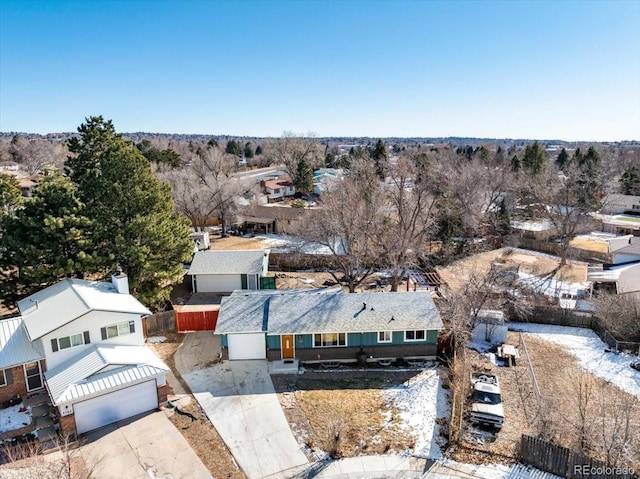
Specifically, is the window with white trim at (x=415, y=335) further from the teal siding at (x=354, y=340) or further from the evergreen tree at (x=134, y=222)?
the evergreen tree at (x=134, y=222)

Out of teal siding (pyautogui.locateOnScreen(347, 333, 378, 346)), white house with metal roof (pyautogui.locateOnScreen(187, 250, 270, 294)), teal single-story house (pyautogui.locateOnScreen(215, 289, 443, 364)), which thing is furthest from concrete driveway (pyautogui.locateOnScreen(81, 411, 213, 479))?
white house with metal roof (pyautogui.locateOnScreen(187, 250, 270, 294))

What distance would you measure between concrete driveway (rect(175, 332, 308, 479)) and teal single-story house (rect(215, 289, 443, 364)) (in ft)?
4.03

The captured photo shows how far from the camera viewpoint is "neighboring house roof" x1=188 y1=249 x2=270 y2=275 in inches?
1292

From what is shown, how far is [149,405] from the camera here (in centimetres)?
1823

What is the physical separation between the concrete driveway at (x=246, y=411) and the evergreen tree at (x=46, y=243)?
25.6 ft

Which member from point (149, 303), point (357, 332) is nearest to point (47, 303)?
point (149, 303)

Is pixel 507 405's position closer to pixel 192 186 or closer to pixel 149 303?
pixel 149 303

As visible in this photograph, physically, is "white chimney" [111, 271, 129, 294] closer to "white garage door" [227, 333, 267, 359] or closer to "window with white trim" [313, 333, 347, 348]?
"white garage door" [227, 333, 267, 359]

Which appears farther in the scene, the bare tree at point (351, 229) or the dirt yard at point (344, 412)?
the bare tree at point (351, 229)

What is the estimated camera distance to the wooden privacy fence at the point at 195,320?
84.2 feet

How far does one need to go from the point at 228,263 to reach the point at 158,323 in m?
8.80

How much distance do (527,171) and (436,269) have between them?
3232 cm

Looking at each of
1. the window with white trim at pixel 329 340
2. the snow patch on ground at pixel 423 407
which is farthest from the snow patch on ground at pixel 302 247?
the snow patch on ground at pixel 423 407

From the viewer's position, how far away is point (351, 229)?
31.1 metres
